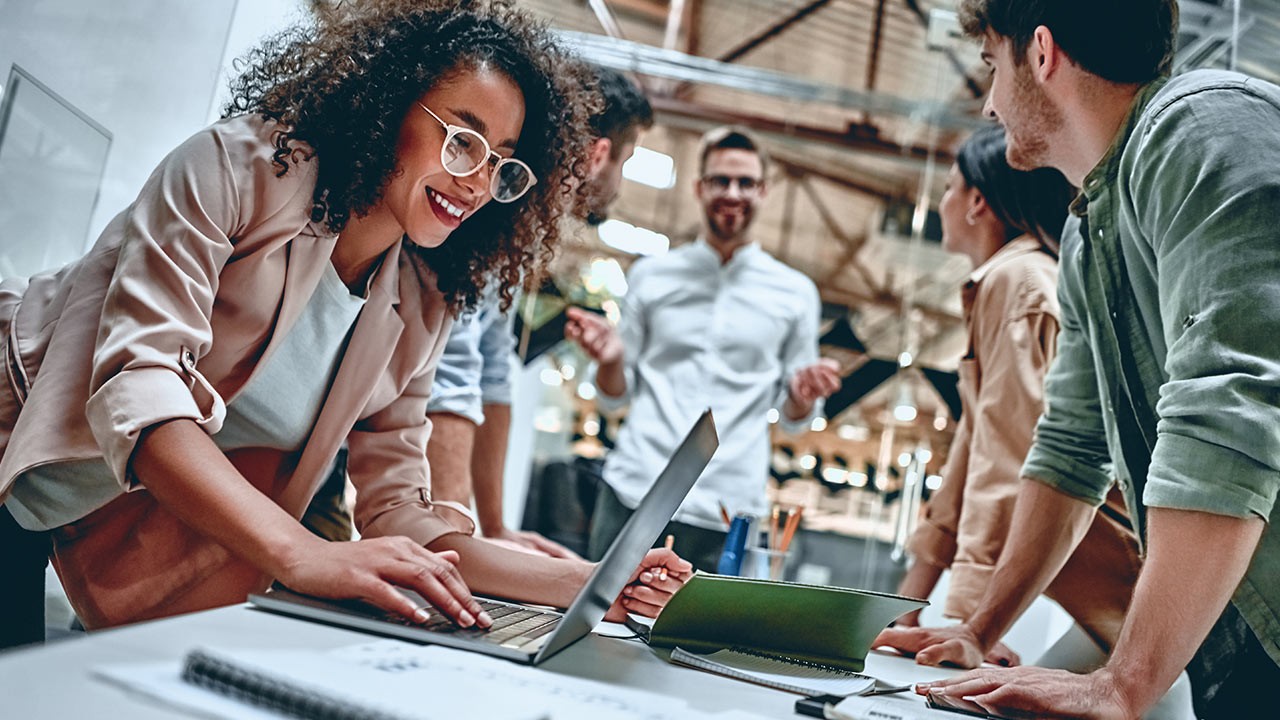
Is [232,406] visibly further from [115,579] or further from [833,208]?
[833,208]

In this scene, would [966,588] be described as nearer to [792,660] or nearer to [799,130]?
[792,660]

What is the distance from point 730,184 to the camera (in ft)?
10.1

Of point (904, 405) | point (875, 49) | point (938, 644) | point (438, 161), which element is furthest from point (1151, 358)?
point (875, 49)

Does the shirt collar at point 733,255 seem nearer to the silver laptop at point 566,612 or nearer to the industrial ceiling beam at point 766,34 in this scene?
the silver laptop at point 566,612

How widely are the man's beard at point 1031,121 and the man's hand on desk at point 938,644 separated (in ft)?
2.23

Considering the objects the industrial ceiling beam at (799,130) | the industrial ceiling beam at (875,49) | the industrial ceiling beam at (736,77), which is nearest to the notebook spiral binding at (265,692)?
the industrial ceiling beam at (736,77)

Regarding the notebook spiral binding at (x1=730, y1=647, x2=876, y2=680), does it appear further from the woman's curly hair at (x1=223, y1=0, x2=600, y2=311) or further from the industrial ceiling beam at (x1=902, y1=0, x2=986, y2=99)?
the industrial ceiling beam at (x1=902, y1=0, x2=986, y2=99)

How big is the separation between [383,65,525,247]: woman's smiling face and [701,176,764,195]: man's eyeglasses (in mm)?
1818

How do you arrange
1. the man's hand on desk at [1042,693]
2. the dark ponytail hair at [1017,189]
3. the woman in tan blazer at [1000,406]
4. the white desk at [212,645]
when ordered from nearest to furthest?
1. the white desk at [212,645]
2. the man's hand on desk at [1042,693]
3. the woman in tan blazer at [1000,406]
4. the dark ponytail hair at [1017,189]

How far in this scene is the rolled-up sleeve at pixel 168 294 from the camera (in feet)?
2.93

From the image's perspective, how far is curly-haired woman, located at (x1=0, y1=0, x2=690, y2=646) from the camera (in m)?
0.91

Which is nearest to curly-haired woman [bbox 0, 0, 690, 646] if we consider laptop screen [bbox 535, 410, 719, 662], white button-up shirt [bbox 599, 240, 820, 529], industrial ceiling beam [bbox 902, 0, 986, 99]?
laptop screen [bbox 535, 410, 719, 662]

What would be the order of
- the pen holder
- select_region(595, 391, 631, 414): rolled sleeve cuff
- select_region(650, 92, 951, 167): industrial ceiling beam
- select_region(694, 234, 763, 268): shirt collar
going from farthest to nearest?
select_region(650, 92, 951, 167): industrial ceiling beam, select_region(694, 234, 763, 268): shirt collar, select_region(595, 391, 631, 414): rolled sleeve cuff, the pen holder

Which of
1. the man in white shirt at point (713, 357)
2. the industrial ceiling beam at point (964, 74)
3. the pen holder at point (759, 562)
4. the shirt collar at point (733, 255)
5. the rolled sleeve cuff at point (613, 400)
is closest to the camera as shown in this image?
the pen holder at point (759, 562)
